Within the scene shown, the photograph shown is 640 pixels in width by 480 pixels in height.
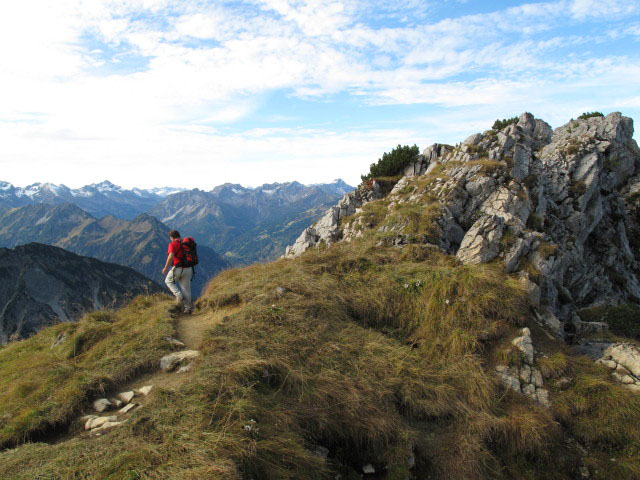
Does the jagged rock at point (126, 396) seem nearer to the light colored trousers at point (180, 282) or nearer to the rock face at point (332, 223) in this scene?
the light colored trousers at point (180, 282)

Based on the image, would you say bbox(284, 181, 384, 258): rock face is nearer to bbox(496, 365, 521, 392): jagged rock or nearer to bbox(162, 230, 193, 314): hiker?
bbox(162, 230, 193, 314): hiker

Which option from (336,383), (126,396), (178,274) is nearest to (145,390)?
(126,396)

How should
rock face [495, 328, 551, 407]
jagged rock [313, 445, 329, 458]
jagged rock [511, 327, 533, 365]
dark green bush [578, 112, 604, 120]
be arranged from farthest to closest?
dark green bush [578, 112, 604, 120], jagged rock [511, 327, 533, 365], rock face [495, 328, 551, 407], jagged rock [313, 445, 329, 458]

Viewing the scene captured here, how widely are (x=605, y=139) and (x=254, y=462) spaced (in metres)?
57.1

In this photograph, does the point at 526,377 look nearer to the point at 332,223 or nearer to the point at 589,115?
the point at 332,223

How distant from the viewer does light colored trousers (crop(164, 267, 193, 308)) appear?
13742mm

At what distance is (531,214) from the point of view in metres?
25.0

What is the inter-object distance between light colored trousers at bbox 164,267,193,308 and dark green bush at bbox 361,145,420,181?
28878 millimetres

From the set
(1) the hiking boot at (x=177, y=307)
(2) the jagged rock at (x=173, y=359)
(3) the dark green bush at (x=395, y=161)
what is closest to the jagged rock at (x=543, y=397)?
(2) the jagged rock at (x=173, y=359)

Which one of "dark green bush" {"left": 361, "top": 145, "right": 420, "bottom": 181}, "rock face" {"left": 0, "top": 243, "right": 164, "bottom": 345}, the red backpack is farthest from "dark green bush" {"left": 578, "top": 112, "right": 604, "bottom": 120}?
"rock face" {"left": 0, "top": 243, "right": 164, "bottom": 345}

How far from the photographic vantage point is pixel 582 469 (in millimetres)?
7844

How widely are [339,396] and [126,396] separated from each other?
5256mm

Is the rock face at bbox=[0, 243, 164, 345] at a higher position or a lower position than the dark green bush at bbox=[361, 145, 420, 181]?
lower

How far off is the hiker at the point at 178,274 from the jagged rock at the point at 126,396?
540 cm
